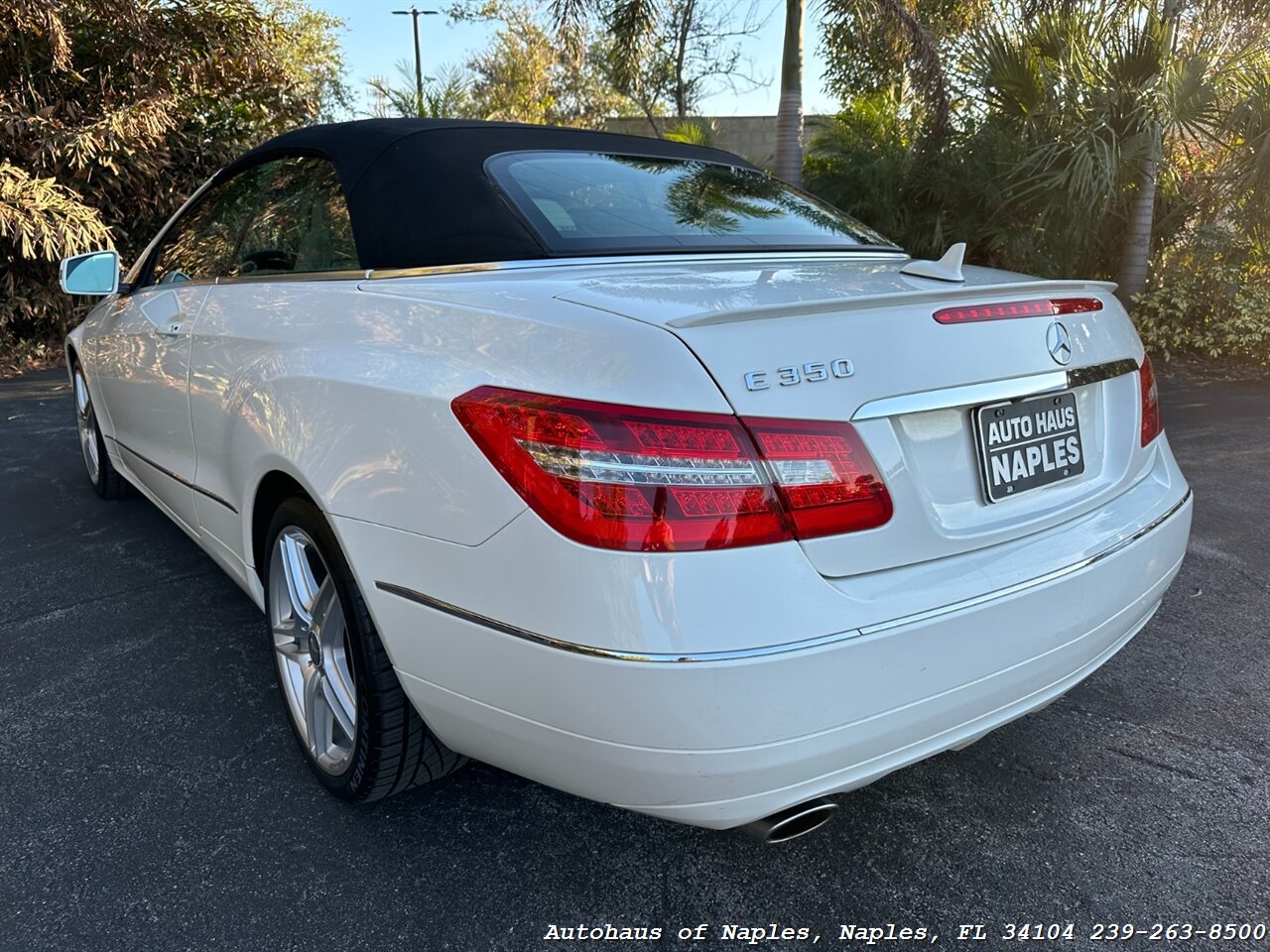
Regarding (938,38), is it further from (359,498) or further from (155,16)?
(359,498)

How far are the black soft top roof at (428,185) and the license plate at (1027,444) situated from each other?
1.00 meters

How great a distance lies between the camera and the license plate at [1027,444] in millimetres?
1633

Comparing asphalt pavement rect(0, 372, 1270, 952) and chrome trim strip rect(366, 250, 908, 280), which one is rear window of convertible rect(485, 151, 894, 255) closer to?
chrome trim strip rect(366, 250, 908, 280)

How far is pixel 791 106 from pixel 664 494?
924 cm

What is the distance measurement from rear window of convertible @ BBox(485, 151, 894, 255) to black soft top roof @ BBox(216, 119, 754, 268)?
6 cm

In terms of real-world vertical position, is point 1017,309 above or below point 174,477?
above

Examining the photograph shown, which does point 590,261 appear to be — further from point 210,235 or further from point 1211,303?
point 1211,303

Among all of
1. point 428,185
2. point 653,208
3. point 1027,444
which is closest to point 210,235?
point 428,185

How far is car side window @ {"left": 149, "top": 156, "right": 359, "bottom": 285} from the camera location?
2379 millimetres

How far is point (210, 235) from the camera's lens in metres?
3.08

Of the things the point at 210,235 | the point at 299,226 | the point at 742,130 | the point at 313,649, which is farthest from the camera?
the point at 742,130

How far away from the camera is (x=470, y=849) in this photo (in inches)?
76.5

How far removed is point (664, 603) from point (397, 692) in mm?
736

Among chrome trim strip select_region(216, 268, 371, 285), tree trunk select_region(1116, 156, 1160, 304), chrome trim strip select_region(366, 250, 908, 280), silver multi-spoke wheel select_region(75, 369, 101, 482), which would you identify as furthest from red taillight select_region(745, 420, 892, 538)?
tree trunk select_region(1116, 156, 1160, 304)
